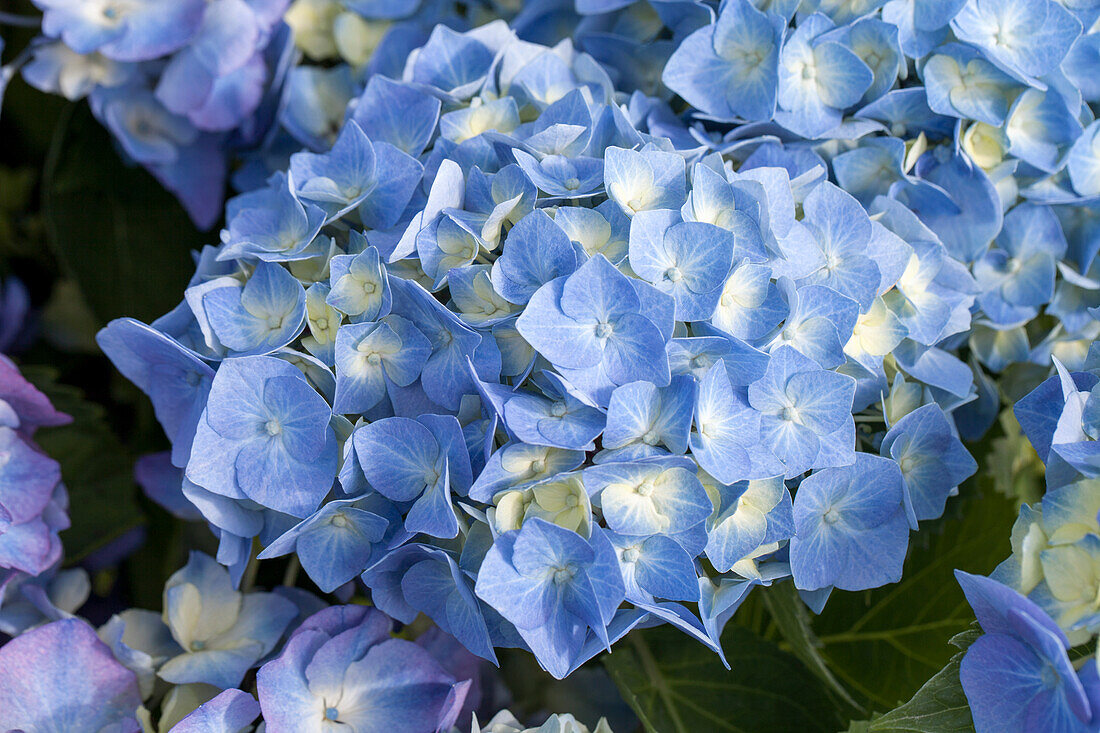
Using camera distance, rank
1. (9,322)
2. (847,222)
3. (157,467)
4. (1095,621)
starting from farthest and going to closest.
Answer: (9,322)
(157,467)
(847,222)
(1095,621)

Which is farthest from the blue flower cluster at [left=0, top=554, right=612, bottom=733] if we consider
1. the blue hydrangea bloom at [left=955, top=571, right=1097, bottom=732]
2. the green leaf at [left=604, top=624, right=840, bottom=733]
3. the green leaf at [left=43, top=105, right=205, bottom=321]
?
the green leaf at [left=43, top=105, right=205, bottom=321]

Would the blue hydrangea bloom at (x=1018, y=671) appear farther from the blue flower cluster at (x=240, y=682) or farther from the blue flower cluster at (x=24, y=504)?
the blue flower cluster at (x=24, y=504)

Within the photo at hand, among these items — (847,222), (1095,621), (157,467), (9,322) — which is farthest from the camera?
(9,322)

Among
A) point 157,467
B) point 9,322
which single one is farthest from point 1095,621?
point 9,322

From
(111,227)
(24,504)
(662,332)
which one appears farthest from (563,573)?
(111,227)

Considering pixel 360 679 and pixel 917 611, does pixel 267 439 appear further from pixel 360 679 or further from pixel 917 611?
pixel 917 611

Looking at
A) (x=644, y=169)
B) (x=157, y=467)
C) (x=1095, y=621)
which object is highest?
(x=644, y=169)

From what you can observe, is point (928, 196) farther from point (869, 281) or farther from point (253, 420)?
point (253, 420)
